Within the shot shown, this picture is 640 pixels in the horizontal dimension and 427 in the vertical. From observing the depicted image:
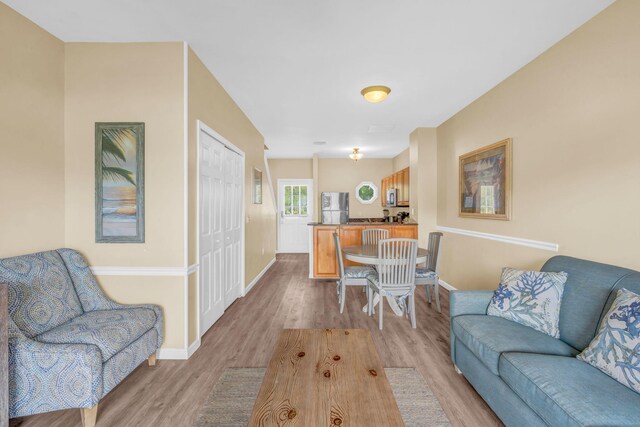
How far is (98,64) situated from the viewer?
7.87ft

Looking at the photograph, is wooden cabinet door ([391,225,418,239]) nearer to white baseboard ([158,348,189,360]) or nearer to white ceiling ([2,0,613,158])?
white ceiling ([2,0,613,158])

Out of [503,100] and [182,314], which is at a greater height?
[503,100]

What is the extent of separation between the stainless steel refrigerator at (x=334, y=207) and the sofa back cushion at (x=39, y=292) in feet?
19.4

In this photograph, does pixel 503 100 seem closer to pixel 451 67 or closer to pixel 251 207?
pixel 451 67

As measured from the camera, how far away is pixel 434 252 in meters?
3.64

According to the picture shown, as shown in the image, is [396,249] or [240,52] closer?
[240,52]

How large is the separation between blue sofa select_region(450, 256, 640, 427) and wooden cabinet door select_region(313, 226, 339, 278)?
282 cm

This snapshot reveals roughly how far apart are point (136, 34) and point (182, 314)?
2374mm

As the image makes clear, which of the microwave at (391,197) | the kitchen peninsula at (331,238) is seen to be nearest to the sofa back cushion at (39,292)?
the kitchen peninsula at (331,238)

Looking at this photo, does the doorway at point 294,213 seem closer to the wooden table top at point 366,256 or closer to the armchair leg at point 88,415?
the wooden table top at point 366,256

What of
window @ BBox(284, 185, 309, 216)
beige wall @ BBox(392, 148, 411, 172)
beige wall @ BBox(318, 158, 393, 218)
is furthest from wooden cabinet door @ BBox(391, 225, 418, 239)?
window @ BBox(284, 185, 309, 216)

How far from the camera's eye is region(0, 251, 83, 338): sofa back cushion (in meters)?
1.74

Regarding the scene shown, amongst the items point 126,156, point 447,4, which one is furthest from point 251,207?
point 447,4

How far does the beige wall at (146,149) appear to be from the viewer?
2.38 metres
